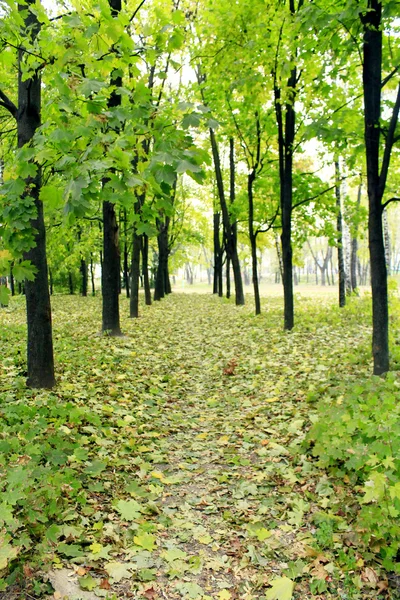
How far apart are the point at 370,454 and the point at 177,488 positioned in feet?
6.11

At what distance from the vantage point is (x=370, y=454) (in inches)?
129

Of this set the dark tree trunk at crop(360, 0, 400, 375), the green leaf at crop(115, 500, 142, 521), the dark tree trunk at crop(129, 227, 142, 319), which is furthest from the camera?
the dark tree trunk at crop(129, 227, 142, 319)

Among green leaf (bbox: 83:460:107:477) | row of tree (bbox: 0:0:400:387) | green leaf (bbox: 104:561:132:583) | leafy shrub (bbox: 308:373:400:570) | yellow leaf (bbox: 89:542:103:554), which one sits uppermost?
row of tree (bbox: 0:0:400:387)

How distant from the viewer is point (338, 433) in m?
3.93

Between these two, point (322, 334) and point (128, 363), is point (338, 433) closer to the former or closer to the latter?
point (128, 363)

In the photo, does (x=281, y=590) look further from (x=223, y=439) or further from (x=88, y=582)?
(x=223, y=439)

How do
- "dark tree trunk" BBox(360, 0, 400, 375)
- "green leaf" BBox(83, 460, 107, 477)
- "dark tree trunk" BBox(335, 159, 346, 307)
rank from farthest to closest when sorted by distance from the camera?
1. "dark tree trunk" BBox(335, 159, 346, 307)
2. "dark tree trunk" BBox(360, 0, 400, 375)
3. "green leaf" BBox(83, 460, 107, 477)

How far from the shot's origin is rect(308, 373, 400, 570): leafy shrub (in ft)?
9.29

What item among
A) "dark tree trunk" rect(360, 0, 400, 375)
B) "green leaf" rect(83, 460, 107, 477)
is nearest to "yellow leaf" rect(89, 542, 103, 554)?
"green leaf" rect(83, 460, 107, 477)

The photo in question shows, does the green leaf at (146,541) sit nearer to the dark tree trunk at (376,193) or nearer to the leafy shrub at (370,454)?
the leafy shrub at (370,454)

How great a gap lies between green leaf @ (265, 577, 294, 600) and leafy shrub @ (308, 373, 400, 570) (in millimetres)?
659

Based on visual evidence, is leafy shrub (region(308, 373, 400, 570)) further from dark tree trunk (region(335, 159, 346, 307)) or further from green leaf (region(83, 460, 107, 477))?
dark tree trunk (region(335, 159, 346, 307))

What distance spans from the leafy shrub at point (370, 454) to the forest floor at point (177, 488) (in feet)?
0.46

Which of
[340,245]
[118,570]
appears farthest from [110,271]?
[340,245]
